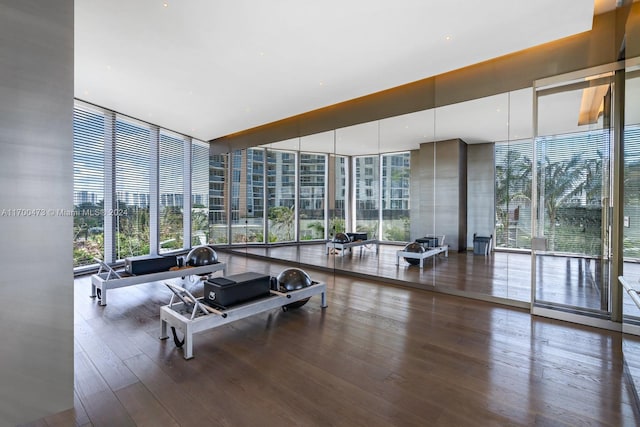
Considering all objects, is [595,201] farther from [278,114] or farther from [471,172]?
[278,114]

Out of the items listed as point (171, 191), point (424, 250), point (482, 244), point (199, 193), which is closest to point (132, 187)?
point (171, 191)

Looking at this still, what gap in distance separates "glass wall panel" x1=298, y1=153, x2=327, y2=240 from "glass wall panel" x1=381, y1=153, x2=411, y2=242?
168cm

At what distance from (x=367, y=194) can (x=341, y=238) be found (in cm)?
115

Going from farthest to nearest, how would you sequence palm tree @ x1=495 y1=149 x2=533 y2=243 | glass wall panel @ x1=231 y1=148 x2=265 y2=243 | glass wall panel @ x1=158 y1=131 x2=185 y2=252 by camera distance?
glass wall panel @ x1=231 y1=148 x2=265 y2=243 < glass wall panel @ x1=158 y1=131 x2=185 y2=252 < palm tree @ x1=495 y1=149 x2=533 y2=243

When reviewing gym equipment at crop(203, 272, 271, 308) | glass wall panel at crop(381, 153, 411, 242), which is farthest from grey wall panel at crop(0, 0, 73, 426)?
glass wall panel at crop(381, 153, 411, 242)

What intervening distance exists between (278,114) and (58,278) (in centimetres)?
547

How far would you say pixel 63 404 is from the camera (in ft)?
6.88

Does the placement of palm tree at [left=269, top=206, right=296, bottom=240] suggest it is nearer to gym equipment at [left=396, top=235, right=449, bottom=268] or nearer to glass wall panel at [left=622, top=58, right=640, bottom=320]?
gym equipment at [left=396, top=235, right=449, bottom=268]

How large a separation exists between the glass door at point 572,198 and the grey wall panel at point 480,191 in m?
0.70

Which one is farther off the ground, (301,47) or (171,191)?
(301,47)

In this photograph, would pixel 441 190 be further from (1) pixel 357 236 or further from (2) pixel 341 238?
(2) pixel 341 238

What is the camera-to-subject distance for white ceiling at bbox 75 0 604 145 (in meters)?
3.08

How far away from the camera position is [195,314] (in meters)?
3.11

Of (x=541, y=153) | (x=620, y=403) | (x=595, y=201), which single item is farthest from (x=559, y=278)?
(x=620, y=403)
